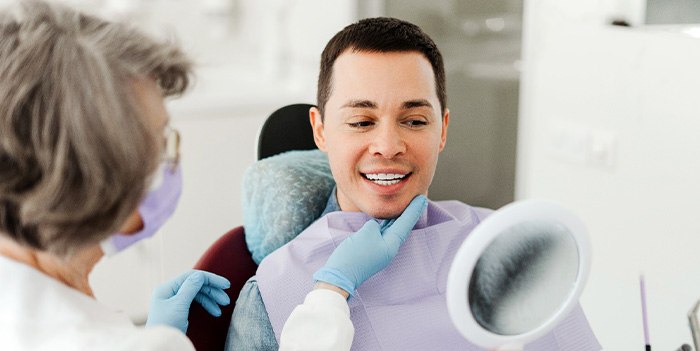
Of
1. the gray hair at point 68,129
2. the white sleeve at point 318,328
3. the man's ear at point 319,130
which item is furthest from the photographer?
the man's ear at point 319,130

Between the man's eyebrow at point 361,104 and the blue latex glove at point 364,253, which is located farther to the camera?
the man's eyebrow at point 361,104

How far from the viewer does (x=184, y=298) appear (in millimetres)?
1306

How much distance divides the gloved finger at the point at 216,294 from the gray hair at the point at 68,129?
44 cm

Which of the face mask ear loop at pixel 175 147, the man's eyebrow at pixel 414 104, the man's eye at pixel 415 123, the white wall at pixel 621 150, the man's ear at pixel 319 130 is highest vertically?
the face mask ear loop at pixel 175 147

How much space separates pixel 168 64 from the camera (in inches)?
38.1

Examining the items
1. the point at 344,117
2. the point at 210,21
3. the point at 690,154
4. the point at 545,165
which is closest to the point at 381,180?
the point at 344,117

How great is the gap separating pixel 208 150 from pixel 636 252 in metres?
1.58

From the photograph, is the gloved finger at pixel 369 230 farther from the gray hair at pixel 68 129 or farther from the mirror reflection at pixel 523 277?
the gray hair at pixel 68 129

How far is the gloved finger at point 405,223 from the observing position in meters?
1.36

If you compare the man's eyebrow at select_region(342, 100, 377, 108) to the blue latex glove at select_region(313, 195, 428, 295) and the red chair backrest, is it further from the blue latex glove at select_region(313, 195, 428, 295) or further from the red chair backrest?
the red chair backrest

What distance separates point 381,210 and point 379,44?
30cm

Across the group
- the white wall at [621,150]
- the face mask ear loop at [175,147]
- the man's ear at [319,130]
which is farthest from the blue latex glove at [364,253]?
the white wall at [621,150]

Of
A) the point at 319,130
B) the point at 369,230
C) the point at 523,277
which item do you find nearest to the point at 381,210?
the point at 369,230

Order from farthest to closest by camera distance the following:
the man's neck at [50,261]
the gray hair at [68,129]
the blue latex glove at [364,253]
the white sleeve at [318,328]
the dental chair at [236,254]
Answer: the dental chair at [236,254]
the blue latex glove at [364,253]
the white sleeve at [318,328]
the man's neck at [50,261]
the gray hair at [68,129]
